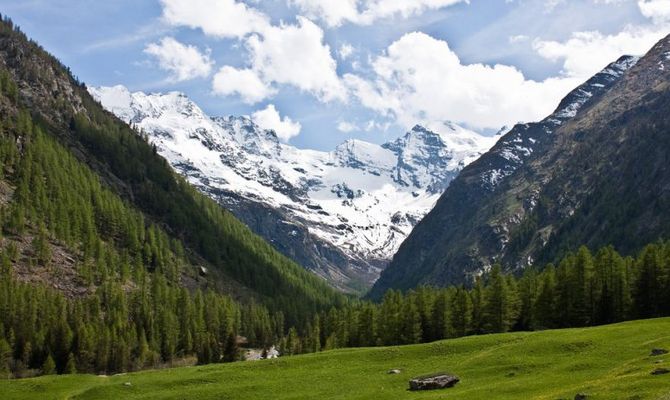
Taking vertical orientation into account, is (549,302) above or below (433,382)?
above

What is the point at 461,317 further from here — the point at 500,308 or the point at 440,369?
the point at 440,369

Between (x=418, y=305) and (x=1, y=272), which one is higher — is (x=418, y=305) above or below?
below

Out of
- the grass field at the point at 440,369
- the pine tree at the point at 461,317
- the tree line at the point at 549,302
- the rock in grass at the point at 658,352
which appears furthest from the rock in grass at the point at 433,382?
the pine tree at the point at 461,317

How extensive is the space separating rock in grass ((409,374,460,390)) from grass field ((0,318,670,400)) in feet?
3.14

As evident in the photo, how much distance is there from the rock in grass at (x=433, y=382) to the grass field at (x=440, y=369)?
96 cm

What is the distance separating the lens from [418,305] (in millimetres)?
144875

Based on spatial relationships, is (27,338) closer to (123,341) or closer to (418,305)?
(123,341)

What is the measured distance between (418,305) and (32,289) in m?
→ 109

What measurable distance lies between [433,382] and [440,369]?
1095 cm

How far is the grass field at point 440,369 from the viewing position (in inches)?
2482

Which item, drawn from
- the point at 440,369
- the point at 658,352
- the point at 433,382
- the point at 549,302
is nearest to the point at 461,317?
the point at 549,302

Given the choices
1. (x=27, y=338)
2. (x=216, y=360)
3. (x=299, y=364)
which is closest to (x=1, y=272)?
(x=27, y=338)

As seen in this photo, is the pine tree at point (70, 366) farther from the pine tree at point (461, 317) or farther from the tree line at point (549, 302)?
the pine tree at point (461, 317)

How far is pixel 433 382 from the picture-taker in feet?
232
